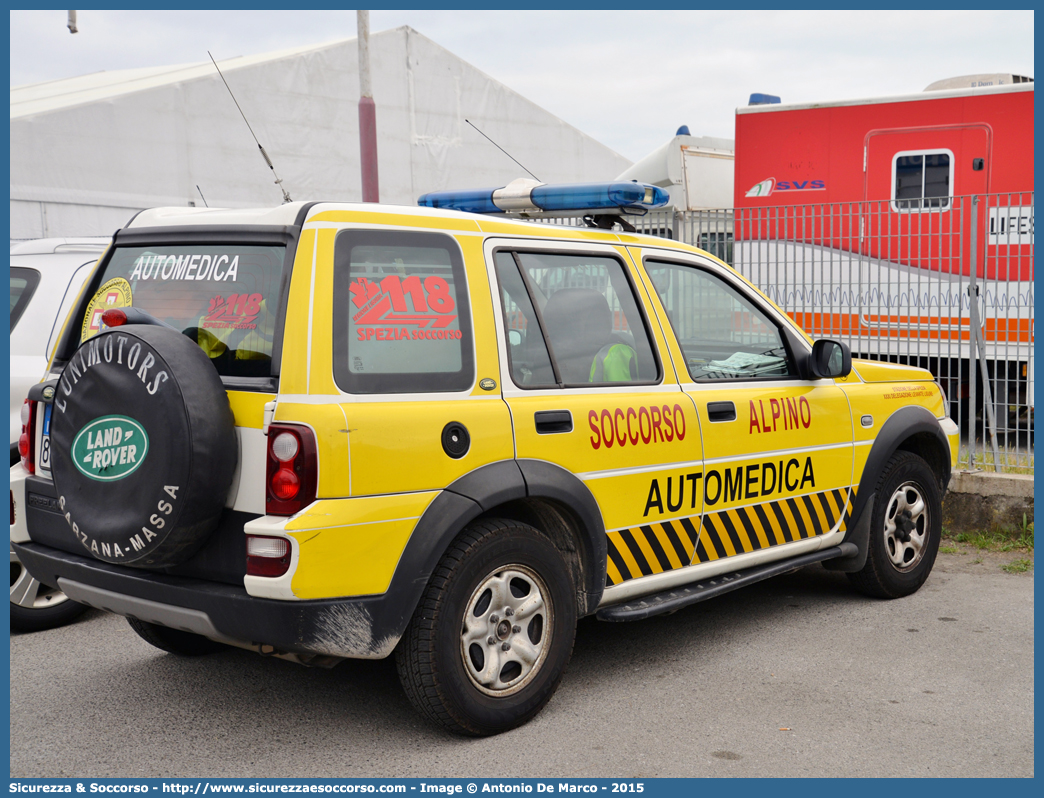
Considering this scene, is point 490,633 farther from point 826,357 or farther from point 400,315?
point 826,357

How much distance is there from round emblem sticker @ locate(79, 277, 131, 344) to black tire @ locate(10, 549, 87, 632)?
151 cm

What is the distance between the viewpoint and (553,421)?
12.8 ft

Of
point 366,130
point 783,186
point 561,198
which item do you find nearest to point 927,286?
point 783,186

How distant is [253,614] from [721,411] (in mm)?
2291

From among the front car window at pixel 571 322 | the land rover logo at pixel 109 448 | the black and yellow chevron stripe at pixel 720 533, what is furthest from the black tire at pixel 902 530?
the land rover logo at pixel 109 448

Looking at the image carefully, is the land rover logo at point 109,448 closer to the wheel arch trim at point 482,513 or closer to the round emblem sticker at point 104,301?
the round emblem sticker at point 104,301

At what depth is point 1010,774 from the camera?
353cm

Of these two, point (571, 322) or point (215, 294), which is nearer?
point (215, 294)

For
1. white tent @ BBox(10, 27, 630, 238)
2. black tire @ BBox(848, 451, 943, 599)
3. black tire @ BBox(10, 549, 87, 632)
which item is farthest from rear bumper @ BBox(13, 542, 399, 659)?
white tent @ BBox(10, 27, 630, 238)

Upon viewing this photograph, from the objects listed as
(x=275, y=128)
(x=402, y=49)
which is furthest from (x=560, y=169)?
(x=275, y=128)

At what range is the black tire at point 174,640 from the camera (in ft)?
14.7

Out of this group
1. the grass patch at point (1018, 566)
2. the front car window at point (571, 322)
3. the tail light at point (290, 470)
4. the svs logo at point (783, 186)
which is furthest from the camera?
the svs logo at point (783, 186)

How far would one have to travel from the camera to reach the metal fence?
7.54 m

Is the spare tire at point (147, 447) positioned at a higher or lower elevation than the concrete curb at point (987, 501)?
higher
